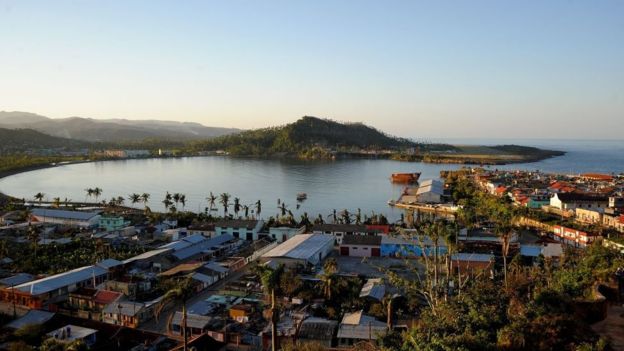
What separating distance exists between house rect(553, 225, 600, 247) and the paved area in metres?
7.31

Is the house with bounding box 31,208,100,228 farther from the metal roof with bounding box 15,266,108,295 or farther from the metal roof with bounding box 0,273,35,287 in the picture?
the metal roof with bounding box 15,266,108,295

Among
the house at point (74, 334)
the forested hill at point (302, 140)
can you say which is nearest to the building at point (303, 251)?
the house at point (74, 334)

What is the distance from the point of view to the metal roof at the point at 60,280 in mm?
8297

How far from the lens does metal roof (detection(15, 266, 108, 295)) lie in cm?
830

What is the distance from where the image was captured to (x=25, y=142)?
179 feet

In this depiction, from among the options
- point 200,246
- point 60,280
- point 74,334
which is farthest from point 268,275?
point 200,246

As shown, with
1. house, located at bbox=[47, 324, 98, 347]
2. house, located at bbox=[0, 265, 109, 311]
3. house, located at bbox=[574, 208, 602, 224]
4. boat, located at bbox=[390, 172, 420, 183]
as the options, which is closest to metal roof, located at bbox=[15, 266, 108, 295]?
house, located at bbox=[0, 265, 109, 311]

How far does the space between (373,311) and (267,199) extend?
52.7 feet

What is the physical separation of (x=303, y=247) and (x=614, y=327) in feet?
22.7

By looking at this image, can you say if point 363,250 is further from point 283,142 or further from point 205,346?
point 283,142

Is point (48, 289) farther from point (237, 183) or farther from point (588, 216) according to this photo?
point (237, 183)

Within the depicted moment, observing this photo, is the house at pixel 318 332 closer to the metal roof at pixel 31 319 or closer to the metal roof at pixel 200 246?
the metal roof at pixel 31 319

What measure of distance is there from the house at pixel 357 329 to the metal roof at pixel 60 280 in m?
5.04

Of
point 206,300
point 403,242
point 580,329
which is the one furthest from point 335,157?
point 580,329
